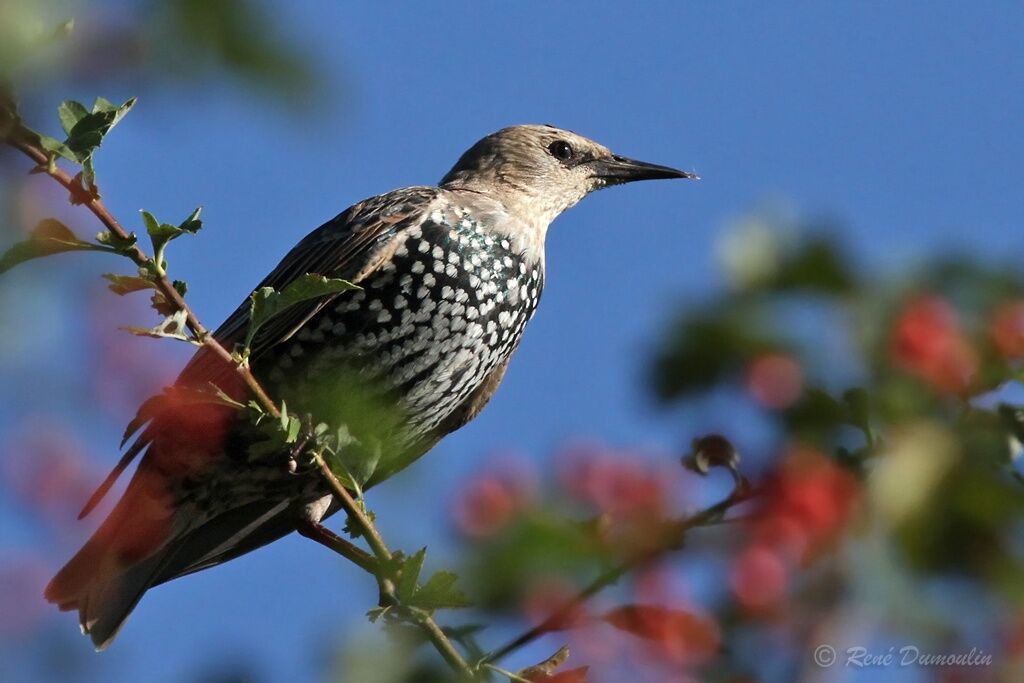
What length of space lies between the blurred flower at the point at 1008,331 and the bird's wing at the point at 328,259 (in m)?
2.95

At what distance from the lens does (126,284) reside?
303 centimetres

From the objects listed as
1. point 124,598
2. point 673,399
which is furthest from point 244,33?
point 124,598

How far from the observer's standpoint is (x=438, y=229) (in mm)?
5754

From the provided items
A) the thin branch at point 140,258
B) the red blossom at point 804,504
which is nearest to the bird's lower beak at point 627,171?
the thin branch at point 140,258

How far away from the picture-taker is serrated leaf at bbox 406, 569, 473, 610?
349cm

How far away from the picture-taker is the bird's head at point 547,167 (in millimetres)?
6828

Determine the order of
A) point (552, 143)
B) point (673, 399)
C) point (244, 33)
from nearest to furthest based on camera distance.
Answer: point (244, 33) → point (673, 399) → point (552, 143)

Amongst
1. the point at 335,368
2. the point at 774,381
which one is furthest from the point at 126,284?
the point at 335,368

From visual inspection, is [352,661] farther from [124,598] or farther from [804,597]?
[124,598]

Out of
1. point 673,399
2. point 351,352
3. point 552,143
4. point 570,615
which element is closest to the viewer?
point 673,399

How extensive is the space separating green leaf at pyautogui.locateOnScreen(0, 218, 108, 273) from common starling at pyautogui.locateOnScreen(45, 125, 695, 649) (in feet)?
7.53

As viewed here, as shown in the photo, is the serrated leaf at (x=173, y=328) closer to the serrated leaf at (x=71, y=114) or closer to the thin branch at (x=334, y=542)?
the serrated leaf at (x=71, y=114)

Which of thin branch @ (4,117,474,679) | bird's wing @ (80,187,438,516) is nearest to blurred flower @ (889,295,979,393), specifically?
thin branch @ (4,117,474,679)

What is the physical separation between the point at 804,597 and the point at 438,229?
4095mm
